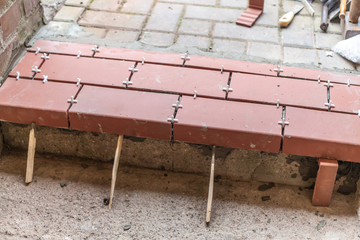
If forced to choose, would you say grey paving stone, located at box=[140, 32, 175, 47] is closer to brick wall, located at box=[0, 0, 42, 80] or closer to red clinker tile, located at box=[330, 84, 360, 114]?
brick wall, located at box=[0, 0, 42, 80]

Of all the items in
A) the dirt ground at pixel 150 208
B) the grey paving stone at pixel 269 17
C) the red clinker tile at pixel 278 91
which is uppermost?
the red clinker tile at pixel 278 91

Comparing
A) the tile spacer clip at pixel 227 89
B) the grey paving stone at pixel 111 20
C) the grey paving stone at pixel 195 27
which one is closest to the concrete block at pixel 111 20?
the grey paving stone at pixel 111 20

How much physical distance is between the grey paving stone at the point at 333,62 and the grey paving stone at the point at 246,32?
0.33 meters

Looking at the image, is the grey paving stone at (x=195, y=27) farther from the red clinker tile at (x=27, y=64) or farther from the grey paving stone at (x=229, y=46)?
the red clinker tile at (x=27, y=64)

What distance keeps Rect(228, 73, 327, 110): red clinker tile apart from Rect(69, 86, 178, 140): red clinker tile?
1.22 ft

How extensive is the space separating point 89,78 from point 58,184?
1.98 ft

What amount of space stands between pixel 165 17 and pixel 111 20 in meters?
0.38

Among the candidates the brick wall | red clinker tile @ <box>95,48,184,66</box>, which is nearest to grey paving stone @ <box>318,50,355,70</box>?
red clinker tile @ <box>95,48,184,66</box>

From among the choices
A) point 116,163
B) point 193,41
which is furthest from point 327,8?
point 116,163

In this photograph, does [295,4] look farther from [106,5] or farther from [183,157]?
[183,157]

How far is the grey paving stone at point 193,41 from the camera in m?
3.10

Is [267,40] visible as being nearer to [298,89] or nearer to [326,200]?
[298,89]

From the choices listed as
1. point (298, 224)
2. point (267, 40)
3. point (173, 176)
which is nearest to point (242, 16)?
point (267, 40)

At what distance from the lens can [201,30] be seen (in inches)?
129
